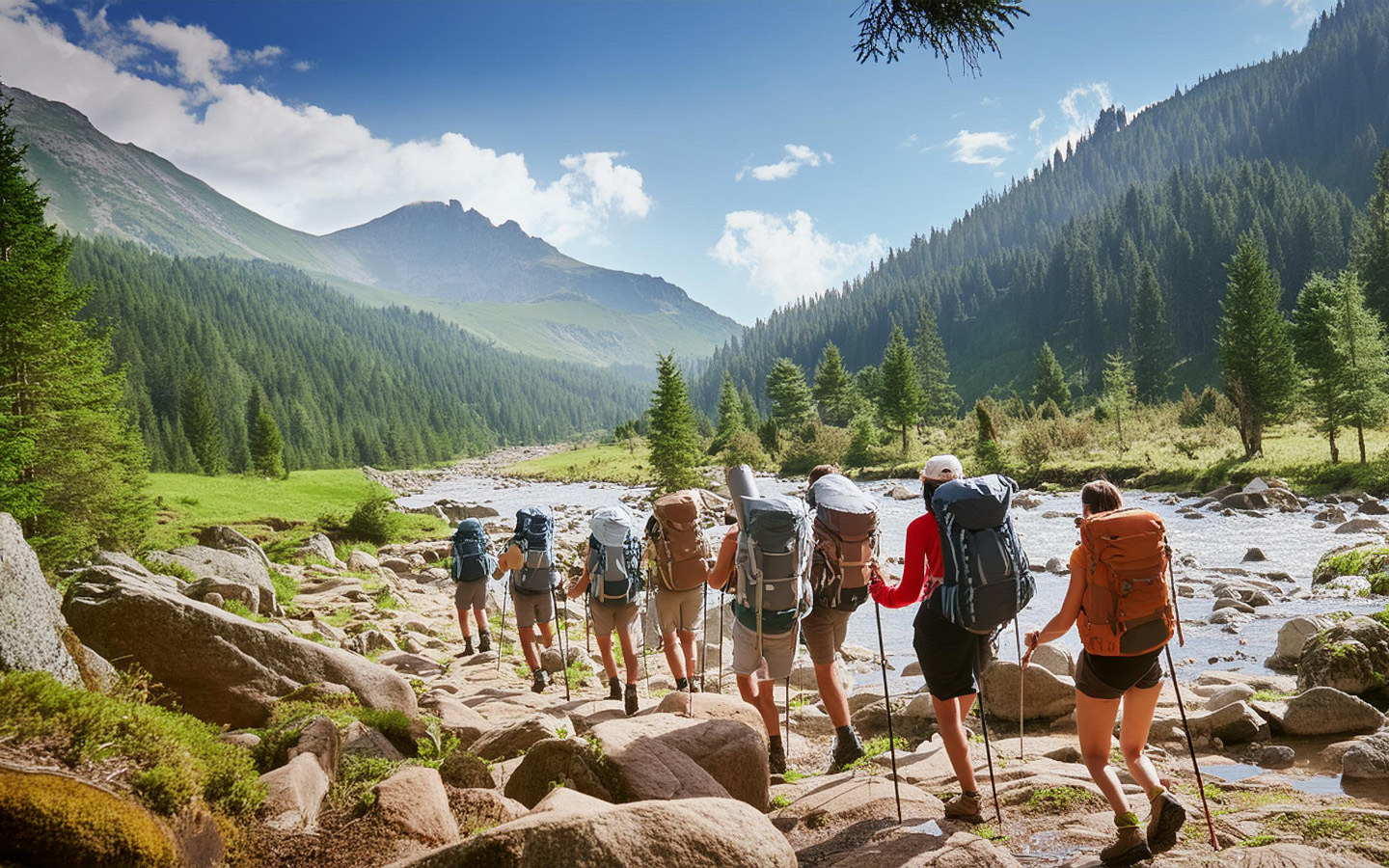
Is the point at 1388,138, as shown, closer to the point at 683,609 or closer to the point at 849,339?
the point at 849,339

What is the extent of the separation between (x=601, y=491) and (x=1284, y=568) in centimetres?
4814

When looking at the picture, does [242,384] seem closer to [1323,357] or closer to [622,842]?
[1323,357]

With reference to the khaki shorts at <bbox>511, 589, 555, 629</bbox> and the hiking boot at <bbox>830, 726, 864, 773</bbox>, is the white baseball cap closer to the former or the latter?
the hiking boot at <bbox>830, 726, 864, 773</bbox>

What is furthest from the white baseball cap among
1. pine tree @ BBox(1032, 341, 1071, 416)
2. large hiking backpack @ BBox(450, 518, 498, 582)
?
pine tree @ BBox(1032, 341, 1071, 416)

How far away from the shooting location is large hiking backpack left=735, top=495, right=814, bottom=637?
5.94 m

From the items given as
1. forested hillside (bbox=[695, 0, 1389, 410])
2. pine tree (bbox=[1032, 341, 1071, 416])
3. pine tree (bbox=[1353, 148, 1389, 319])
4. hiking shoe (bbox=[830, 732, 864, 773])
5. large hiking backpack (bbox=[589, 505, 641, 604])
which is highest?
forested hillside (bbox=[695, 0, 1389, 410])

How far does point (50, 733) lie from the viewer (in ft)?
11.7

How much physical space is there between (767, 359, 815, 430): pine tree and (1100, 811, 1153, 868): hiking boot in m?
74.9

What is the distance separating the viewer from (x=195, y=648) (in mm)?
6730

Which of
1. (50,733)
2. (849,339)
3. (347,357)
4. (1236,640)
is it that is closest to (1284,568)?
(1236,640)

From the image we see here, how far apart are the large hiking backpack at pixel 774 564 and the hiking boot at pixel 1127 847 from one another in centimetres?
257

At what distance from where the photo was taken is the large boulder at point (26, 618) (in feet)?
14.0

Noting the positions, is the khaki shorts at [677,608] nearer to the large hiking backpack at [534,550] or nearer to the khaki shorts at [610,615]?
the khaki shorts at [610,615]

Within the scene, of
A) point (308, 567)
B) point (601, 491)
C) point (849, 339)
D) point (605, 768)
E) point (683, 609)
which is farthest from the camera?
point (849, 339)
